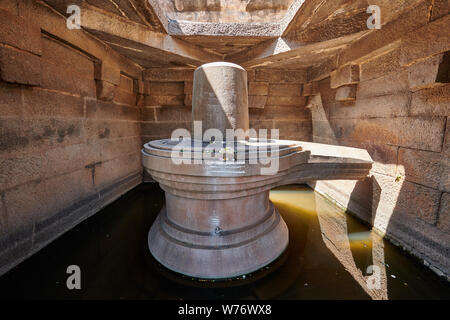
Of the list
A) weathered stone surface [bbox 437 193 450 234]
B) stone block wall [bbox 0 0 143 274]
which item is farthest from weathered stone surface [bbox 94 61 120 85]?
weathered stone surface [bbox 437 193 450 234]

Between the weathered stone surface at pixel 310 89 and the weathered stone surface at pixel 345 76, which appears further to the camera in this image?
the weathered stone surface at pixel 310 89

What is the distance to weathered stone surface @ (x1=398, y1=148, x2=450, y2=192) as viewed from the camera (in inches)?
83.8

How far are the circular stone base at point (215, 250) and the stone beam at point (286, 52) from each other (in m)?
2.87

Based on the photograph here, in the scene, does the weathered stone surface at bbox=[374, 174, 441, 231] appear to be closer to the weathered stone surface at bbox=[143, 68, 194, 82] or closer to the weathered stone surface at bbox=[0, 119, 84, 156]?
the weathered stone surface at bbox=[143, 68, 194, 82]

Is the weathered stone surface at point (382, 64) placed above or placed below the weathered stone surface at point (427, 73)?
above

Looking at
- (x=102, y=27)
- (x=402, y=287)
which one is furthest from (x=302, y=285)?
(x=102, y=27)

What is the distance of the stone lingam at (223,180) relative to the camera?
190 centimetres

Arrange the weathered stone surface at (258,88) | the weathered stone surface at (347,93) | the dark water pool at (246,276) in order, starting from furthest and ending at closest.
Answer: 1. the weathered stone surface at (258,88)
2. the weathered stone surface at (347,93)
3. the dark water pool at (246,276)

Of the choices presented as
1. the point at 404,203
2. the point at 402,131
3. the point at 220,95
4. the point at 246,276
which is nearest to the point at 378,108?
the point at 402,131

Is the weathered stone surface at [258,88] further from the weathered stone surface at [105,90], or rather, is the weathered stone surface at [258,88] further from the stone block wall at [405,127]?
the weathered stone surface at [105,90]

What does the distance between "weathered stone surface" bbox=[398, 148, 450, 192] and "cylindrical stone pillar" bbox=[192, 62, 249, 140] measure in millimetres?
2105

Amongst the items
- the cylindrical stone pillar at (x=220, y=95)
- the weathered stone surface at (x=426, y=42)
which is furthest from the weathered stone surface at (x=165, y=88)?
the weathered stone surface at (x=426, y=42)

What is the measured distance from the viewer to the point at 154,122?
16.8 ft

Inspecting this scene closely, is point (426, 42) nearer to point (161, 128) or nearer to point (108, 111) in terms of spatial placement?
point (108, 111)
